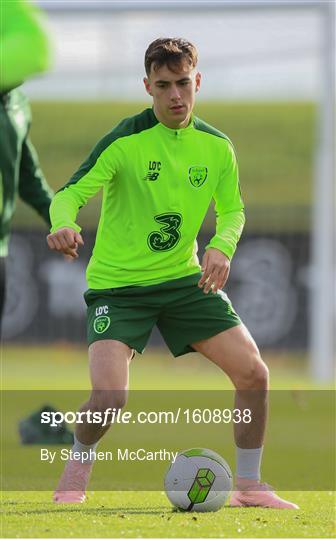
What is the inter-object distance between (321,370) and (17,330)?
6.85 m

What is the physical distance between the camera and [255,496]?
6.98m

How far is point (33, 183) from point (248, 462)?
9.38 feet

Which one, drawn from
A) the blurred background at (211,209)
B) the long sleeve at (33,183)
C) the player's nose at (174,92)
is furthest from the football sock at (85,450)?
the blurred background at (211,209)

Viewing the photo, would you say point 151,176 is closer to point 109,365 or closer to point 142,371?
point 109,365

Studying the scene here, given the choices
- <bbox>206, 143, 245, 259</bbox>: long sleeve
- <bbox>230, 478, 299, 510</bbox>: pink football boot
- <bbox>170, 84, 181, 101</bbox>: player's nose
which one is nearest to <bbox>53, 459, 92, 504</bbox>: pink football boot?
<bbox>230, 478, 299, 510</bbox>: pink football boot

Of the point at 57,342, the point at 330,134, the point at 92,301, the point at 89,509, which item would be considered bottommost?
the point at 57,342

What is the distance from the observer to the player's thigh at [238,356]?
6.95 metres

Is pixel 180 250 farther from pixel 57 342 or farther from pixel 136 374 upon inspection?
pixel 57 342

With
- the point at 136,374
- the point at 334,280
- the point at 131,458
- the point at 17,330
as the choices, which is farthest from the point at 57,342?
the point at 131,458

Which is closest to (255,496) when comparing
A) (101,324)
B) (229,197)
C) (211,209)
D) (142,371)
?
(101,324)

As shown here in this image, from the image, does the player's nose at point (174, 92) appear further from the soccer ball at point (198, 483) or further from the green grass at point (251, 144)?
the green grass at point (251, 144)

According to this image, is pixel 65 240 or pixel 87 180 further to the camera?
pixel 87 180

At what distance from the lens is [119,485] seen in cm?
804

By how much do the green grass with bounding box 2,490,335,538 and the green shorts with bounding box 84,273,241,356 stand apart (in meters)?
0.90
